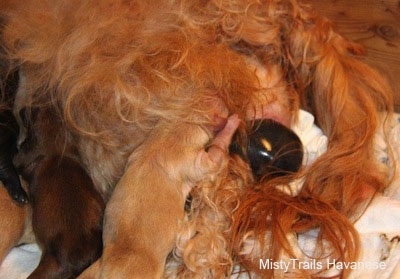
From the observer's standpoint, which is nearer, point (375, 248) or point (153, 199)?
point (153, 199)

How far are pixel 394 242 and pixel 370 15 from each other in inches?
32.4

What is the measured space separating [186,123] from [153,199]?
17cm

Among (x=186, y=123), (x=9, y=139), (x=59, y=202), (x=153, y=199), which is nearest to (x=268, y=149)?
(x=186, y=123)

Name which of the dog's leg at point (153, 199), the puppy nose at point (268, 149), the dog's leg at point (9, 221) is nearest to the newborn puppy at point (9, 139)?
the dog's leg at point (9, 221)

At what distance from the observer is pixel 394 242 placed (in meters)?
1.38

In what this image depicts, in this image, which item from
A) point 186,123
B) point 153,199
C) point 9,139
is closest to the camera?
point 153,199

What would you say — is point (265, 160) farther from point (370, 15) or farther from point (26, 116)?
point (370, 15)

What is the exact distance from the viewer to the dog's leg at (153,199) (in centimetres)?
120

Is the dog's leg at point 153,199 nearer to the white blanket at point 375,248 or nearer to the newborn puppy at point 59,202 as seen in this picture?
the newborn puppy at point 59,202

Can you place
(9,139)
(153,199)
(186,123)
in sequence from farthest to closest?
(9,139) → (186,123) → (153,199)

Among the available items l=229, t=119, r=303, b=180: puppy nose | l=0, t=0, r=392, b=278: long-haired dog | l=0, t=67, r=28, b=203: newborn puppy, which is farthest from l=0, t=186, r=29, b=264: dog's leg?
l=229, t=119, r=303, b=180: puppy nose

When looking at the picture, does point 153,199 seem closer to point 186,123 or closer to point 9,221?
point 186,123

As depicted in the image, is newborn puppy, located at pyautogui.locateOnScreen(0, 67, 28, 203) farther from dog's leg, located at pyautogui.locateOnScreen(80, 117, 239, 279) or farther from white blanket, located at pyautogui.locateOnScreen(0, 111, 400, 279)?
dog's leg, located at pyautogui.locateOnScreen(80, 117, 239, 279)

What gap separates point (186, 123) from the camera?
4.47ft
